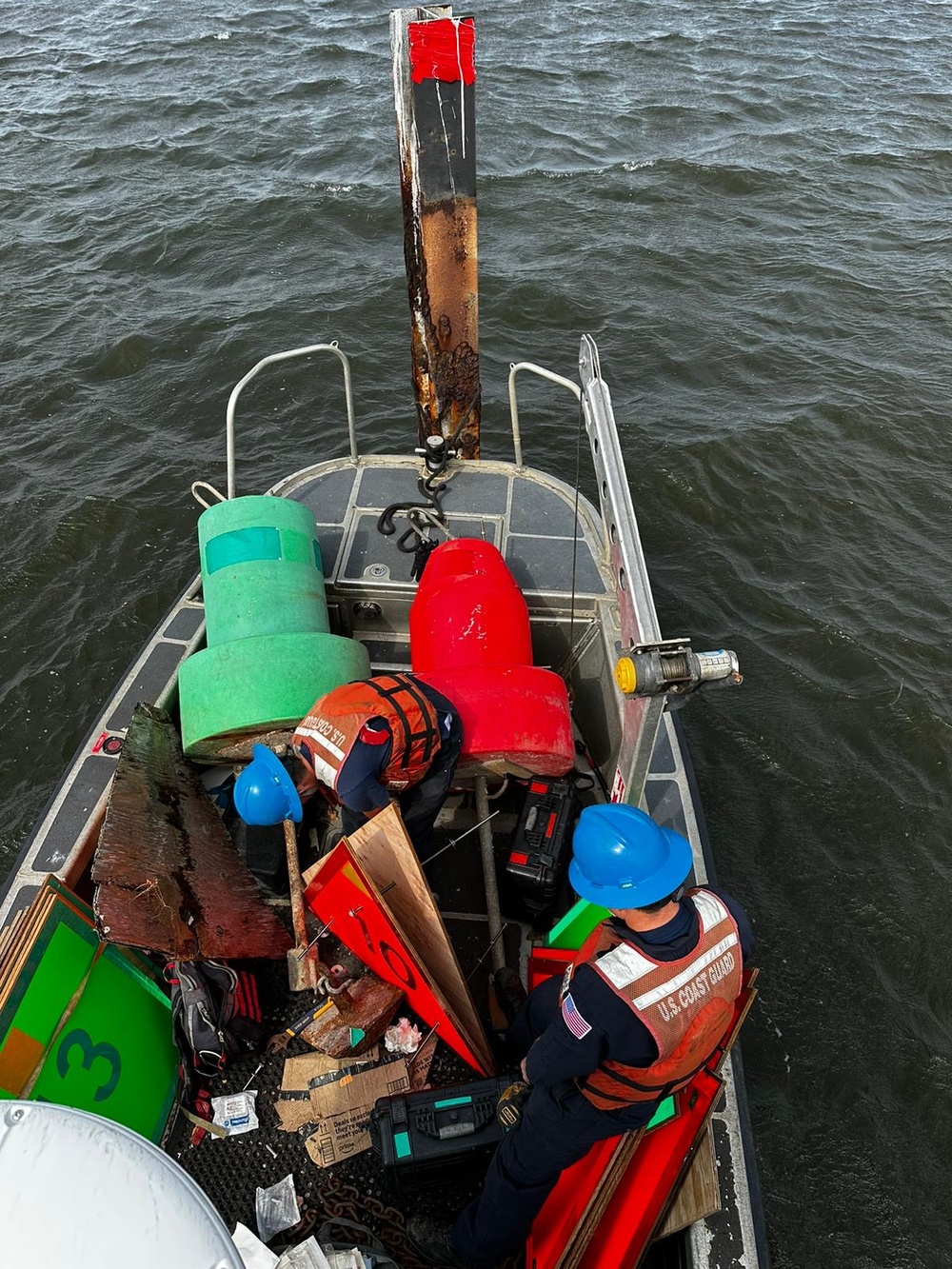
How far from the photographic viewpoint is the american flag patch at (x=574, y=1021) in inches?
103

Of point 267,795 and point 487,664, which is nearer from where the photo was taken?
point 267,795

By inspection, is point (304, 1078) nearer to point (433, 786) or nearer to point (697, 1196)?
point (433, 786)

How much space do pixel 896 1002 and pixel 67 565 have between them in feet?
26.1

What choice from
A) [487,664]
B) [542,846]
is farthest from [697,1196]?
[487,664]

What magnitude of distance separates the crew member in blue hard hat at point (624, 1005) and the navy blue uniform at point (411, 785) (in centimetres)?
122

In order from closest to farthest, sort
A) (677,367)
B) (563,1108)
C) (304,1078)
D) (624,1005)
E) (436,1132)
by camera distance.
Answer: (624,1005) → (563,1108) → (436,1132) → (304,1078) → (677,367)

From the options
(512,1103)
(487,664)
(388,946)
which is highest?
(487,664)

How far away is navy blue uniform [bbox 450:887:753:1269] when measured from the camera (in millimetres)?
2600

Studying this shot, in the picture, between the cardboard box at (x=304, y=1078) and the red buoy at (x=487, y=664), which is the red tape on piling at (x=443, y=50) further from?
the cardboard box at (x=304, y=1078)

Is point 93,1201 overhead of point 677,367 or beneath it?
overhead

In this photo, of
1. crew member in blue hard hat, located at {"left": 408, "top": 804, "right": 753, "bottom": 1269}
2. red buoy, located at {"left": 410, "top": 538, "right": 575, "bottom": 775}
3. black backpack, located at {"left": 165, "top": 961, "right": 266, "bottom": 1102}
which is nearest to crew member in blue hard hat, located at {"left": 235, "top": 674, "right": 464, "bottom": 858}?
red buoy, located at {"left": 410, "top": 538, "right": 575, "bottom": 775}

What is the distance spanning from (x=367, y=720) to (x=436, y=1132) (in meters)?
1.68

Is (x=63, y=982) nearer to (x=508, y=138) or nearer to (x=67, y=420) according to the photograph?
(x=67, y=420)

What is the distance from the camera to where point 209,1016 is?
11.6ft
